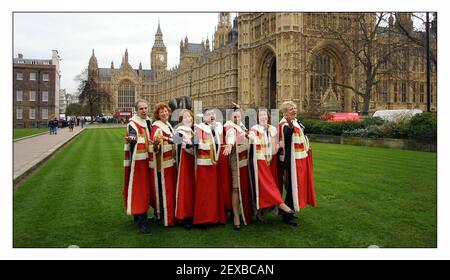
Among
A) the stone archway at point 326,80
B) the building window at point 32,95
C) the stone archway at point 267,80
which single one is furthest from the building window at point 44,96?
the stone archway at point 267,80

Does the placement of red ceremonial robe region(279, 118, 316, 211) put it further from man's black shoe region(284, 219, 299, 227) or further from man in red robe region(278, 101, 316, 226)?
man's black shoe region(284, 219, 299, 227)

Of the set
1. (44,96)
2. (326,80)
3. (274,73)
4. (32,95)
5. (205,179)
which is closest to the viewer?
(205,179)

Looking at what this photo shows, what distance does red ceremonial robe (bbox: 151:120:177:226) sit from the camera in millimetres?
5621

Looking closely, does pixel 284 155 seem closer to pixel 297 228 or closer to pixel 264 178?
pixel 264 178

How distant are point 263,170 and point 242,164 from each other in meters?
0.36

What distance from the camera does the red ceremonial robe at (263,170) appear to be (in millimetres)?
5660

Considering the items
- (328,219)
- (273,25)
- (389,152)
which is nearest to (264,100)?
(273,25)

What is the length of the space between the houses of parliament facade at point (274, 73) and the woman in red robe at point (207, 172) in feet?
24.7

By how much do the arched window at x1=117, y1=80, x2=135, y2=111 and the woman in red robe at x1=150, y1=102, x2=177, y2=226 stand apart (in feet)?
170

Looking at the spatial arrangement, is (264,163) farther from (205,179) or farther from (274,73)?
(274,73)

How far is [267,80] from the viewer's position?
5025cm

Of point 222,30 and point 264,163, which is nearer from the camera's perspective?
point 264,163

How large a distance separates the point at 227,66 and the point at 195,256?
5883 cm

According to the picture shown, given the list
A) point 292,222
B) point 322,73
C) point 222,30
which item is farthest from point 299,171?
point 222,30
